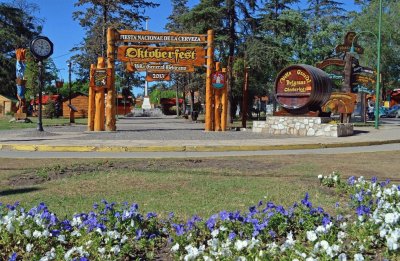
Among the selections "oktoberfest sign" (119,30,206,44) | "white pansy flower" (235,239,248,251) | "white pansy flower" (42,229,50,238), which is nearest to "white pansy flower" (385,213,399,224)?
"white pansy flower" (235,239,248,251)

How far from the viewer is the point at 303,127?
66.5ft

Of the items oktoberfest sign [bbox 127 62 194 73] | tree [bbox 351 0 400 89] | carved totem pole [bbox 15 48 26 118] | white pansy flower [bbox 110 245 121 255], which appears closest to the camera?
white pansy flower [bbox 110 245 121 255]

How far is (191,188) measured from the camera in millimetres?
7254

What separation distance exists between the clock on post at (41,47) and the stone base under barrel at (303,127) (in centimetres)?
990

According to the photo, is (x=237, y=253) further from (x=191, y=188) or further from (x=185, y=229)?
(x=191, y=188)

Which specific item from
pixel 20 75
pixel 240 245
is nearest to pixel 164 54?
pixel 20 75

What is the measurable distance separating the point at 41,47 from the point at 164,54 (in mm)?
5369

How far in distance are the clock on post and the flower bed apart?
16.9 meters

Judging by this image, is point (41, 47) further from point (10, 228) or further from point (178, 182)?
point (10, 228)

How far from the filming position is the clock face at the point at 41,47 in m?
20.0

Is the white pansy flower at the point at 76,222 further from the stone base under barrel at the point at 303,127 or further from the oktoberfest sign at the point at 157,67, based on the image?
the oktoberfest sign at the point at 157,67

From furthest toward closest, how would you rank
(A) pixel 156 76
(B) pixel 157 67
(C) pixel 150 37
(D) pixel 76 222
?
(A) pixel 156 76 < (B) pixel 157 67 < (C) pixel 150 37 < (D) pixel 76 222

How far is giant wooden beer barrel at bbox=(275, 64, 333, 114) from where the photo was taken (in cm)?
2017

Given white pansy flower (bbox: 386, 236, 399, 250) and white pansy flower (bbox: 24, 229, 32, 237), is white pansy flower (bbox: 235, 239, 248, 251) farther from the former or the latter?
white pansy flower (bbox: 24, 229, 32, 237)
